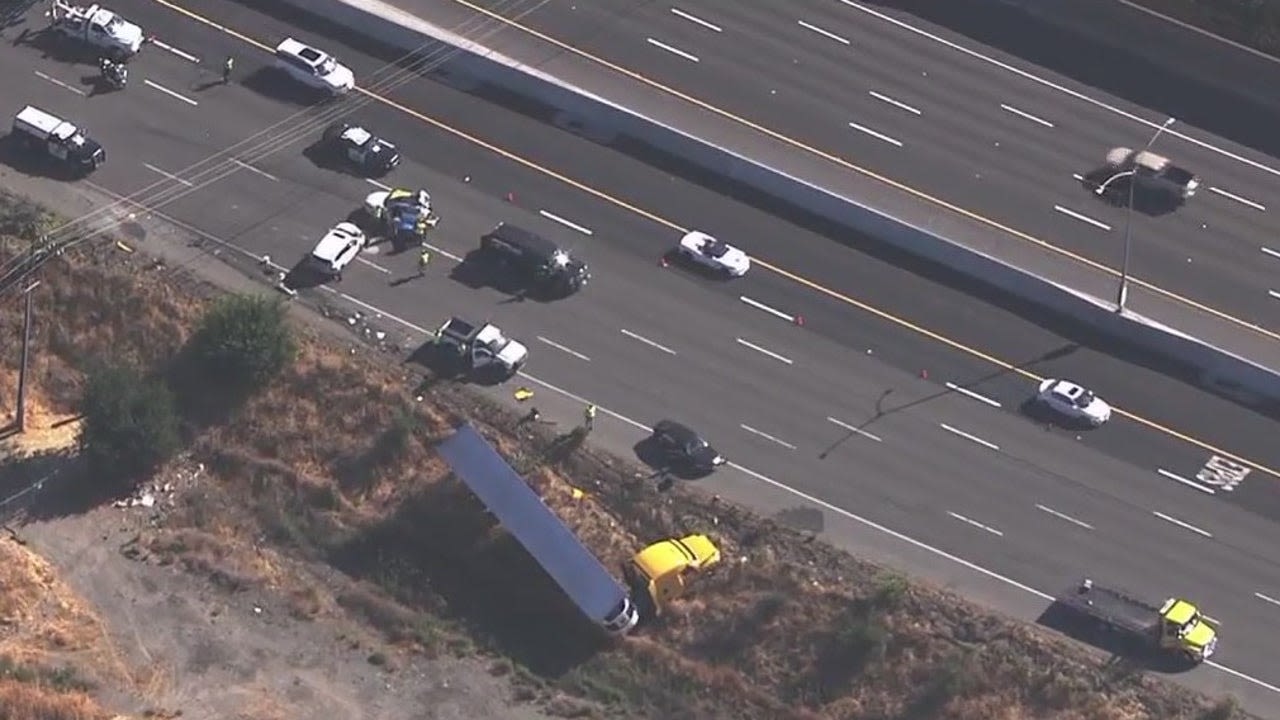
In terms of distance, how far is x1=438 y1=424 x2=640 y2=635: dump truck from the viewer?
297ft

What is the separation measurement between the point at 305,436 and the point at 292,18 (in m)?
24.3

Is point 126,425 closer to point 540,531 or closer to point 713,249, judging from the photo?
point 540,531

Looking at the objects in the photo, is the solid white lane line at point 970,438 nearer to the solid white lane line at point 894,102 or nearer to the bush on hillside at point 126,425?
the solid white lane line at point 894,102

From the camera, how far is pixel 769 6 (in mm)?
111938

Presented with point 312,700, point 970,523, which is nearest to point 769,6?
point 970,523

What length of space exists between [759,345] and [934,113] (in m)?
16.9

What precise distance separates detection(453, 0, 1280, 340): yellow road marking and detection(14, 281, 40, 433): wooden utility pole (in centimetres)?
2626

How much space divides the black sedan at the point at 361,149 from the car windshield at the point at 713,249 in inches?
590

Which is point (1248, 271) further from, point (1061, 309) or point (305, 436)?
point (305, 436)

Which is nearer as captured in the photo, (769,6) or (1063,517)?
(1063,517)

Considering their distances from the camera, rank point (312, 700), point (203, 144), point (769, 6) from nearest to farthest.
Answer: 1. point (312, 700)
2. point (203, 144)
3. point (769, 6)

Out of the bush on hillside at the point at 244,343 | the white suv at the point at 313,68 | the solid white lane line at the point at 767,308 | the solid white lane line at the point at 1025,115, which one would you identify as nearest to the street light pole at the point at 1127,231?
the solid white lane line at the point at 1025,115

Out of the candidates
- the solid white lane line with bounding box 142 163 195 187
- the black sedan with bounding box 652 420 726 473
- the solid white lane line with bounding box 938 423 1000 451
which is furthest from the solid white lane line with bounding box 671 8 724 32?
the solid white lane line with bounding box 938 423 1000 451

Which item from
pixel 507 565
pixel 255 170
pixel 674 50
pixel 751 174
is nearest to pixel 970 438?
pixel 751 174
